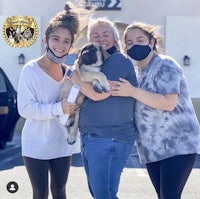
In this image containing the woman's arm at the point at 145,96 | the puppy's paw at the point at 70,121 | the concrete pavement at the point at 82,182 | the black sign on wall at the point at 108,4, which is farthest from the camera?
the black sign on wall at the point at 108,4

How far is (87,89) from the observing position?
3.66m

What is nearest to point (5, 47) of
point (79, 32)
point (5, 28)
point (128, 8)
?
point (5, 28)

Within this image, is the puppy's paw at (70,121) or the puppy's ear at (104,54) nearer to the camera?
the puppy's ear at (104,54)

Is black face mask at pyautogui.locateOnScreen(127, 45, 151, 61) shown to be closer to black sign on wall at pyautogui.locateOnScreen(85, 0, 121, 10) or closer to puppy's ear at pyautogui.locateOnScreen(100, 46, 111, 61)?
puppy's ear at pyautogui.locateOnScreen(100, 46, 111, 61)

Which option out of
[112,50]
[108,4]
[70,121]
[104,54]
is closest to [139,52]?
[112,50]

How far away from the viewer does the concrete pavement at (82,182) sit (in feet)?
→ 21.6

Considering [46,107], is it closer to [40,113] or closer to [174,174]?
[40,113]

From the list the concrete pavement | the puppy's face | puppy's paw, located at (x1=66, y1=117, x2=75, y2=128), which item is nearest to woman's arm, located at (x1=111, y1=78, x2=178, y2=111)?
the puppy's face

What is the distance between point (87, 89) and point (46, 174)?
2.68 feet

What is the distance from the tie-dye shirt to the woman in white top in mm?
627

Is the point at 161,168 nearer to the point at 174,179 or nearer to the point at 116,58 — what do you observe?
the point at 174,179

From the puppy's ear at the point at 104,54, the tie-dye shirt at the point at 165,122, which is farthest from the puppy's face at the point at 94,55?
the tie-dye shirt at the point at 165,122

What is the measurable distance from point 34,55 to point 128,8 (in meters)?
2.68

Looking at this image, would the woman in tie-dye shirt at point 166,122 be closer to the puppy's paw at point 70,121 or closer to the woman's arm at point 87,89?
the woman's arm at point 87,89
